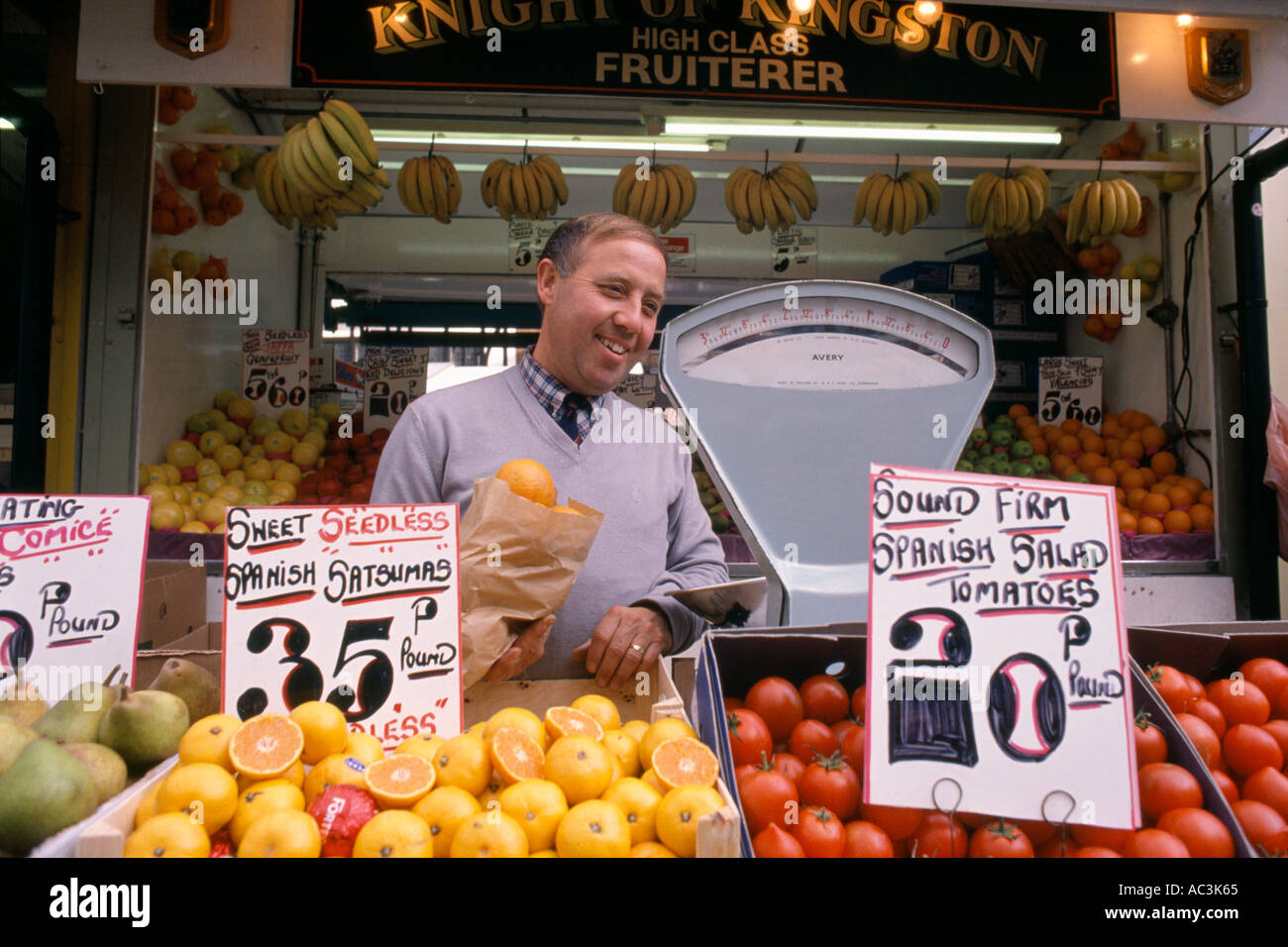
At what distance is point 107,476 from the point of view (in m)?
2.99

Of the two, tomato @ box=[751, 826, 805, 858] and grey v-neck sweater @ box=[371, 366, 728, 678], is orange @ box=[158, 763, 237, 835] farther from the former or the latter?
grey v-neck sweater @ box=[371, 366, 728, 678]

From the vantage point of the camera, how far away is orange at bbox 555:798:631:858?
2.49ft

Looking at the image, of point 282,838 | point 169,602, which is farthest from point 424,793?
point 169,602

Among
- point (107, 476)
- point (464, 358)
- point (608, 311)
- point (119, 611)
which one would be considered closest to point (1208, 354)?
point (608, 311)

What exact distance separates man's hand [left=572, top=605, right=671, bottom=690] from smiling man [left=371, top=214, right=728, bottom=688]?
0.18 m

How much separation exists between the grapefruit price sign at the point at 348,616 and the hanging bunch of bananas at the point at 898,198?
3139 mm

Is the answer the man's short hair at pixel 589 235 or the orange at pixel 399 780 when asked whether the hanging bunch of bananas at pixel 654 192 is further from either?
the orange at pixel 399 780

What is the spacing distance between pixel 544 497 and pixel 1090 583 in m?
0.73

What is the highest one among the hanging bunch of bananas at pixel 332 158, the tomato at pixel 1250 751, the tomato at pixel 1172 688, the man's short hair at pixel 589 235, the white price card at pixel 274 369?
the hanging bunch of bananas at pixel 332 158

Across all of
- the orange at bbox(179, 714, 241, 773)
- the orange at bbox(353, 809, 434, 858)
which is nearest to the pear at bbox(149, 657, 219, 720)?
the orange at bbox(179, 714, 241, 773)

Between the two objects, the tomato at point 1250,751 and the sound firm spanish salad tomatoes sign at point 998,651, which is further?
the tomato at point 1250,751

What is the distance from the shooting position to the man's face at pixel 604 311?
152 centimetres

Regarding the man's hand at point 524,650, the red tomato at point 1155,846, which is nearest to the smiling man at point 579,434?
the man's hand at point 524,650

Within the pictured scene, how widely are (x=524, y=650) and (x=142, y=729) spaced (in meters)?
0.48
